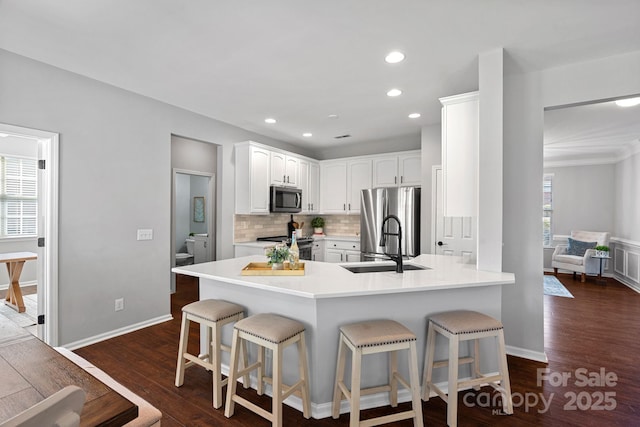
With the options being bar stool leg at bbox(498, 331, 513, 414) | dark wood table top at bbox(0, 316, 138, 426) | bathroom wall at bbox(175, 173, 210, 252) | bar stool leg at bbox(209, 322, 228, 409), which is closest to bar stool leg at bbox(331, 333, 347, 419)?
bar stool leg at bbox(209, 322, 228, 409)

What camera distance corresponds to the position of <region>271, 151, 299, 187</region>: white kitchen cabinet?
5.06 meters

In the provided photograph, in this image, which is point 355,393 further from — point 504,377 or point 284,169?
point 284,169

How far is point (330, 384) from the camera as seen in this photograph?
2.04 meters

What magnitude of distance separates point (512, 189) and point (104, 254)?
4.01 meters

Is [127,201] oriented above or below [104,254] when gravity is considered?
above

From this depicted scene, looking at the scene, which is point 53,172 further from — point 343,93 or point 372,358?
point 372,358

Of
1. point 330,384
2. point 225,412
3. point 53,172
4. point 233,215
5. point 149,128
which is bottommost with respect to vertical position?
point 225,412

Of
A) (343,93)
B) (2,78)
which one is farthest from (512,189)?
(2,78)

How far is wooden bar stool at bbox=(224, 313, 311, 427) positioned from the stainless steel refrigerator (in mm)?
2619

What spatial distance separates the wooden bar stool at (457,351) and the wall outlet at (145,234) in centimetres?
310

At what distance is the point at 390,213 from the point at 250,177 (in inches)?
86.3

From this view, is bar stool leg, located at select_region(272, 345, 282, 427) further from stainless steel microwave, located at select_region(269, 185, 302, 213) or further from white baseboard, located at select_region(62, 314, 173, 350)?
stainless steel microwave, located at select_region(269, 185, 302, 213)

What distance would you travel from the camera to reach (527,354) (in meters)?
2.82

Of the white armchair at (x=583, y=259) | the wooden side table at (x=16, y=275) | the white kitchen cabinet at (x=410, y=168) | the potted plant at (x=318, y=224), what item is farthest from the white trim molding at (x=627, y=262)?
the wooden side table at (x=16, y=275)
